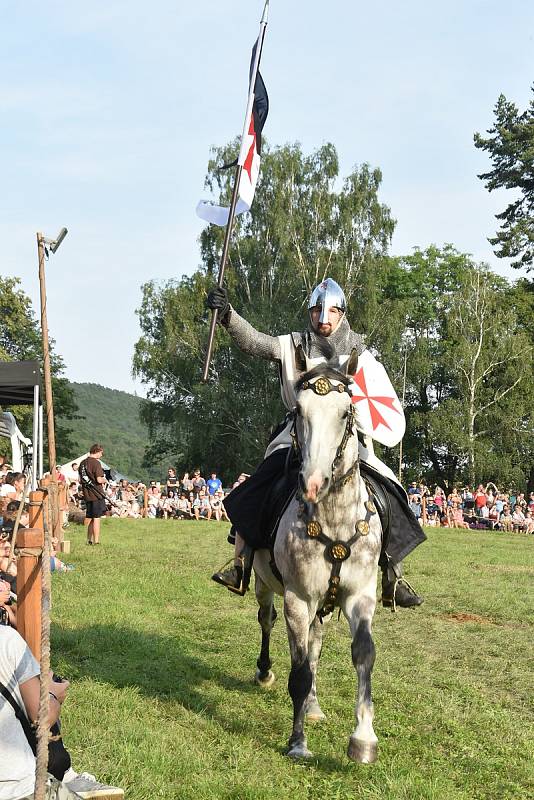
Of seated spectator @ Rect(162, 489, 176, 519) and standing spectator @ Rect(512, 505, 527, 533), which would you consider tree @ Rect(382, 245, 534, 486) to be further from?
seated spectator @ Rect(162, 489, 176, 519)

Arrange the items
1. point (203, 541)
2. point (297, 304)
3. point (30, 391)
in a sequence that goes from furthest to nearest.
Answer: point (297, 304), point (203, 541), point (30, 391)

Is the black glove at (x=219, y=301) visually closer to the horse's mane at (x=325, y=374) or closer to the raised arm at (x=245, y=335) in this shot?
the raised arm at (x=245, y=335)

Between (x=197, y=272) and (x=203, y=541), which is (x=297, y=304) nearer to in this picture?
(x=197, y=272)

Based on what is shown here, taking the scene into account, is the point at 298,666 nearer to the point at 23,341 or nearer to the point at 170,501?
the point at 170,501

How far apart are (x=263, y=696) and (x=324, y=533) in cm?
225

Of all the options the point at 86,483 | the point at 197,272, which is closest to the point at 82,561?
the point at 86,483

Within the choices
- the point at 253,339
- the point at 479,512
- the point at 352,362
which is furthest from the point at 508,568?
the point at 479,512

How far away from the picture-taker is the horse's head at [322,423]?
4.80 m

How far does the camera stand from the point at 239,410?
141ft

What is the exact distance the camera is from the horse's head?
4797mm

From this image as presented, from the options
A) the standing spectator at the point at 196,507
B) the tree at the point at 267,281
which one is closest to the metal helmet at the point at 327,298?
the standing spectator at the point at 196,507

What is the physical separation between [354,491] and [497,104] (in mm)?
43137

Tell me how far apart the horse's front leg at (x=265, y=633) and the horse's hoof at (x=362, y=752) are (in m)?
2.16

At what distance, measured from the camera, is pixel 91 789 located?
4375 millimetres
